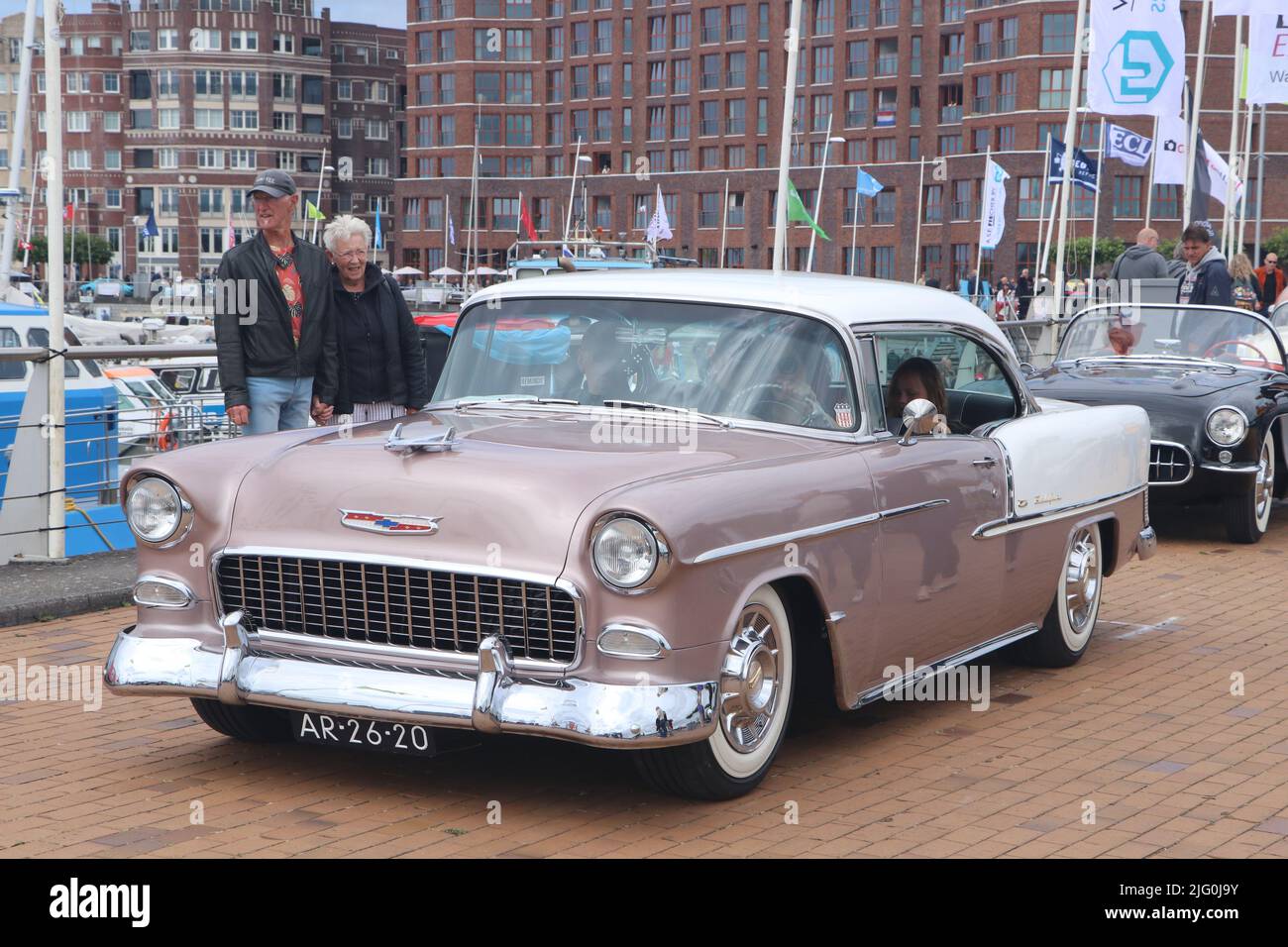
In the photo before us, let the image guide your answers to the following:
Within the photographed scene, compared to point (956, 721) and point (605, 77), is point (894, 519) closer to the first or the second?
point (956, 721)

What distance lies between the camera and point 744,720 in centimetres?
528

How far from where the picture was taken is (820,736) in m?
6.24

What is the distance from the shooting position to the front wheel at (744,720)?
16.9 ft

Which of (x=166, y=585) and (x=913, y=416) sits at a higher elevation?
(x=913, y=416)

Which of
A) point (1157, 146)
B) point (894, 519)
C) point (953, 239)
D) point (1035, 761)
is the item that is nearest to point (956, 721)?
point (1035, 761)

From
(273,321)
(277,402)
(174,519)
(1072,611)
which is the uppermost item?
(273,321)

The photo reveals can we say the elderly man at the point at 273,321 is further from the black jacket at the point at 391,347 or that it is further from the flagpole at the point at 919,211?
the flagpole at the point at 919,211

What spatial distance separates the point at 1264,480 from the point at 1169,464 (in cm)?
93

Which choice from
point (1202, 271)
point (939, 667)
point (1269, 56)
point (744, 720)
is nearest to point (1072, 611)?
point (939, 667)

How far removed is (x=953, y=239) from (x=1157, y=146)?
72052mm

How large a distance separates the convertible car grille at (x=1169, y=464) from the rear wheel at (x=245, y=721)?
7047 millimetres

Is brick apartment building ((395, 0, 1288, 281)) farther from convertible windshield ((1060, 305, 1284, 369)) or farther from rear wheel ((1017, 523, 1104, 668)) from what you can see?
rear wheel ((1017, 523, 1104, 668))

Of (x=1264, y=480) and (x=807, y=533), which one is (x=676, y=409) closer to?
(x=807, y=533)

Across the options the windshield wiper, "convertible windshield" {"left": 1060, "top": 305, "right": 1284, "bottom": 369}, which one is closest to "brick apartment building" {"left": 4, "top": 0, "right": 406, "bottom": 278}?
"convertible windshield" {"left": 1060, "top": 305, "right": 1284, "bottom": 369}
